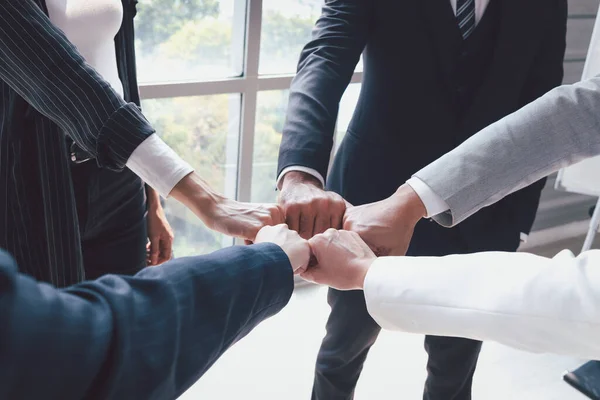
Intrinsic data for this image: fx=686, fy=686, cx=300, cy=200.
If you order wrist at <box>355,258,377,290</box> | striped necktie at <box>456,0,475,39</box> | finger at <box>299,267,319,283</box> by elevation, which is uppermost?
striped necktie at <box>456,0,475,39</box>

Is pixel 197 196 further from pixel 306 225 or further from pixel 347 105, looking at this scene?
pixel 347 105

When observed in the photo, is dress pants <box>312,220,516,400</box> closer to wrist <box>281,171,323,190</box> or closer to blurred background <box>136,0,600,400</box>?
wrist <box>281,171,323,190</box>

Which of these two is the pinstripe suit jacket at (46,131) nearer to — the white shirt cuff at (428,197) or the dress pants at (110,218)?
the dress pants at (110,218)

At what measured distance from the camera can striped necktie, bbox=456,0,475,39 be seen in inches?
61.4

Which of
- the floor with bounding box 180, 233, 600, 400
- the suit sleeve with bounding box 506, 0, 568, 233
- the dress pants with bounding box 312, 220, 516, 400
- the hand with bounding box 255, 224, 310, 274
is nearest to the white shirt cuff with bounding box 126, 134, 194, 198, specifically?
the hand with bounding box 255, 224, 310, 274

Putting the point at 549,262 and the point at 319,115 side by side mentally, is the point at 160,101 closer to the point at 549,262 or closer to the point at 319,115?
the point at 319,115

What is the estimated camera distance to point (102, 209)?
5.22 ft

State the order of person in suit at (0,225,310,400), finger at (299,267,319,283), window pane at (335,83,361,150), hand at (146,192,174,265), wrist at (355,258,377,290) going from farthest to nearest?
window pane at (335,83,361,150)
hand at (146,192,174,265)
finger at (299,267,319,283)
wrist at (355,258,377,290)
person in suit at (0,225,310,400)

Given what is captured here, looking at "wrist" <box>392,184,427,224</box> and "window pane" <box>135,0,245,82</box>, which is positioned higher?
"window pane" <box>135,0,245,82</box>

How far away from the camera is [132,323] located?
0.78 metres

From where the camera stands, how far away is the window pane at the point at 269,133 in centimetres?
307

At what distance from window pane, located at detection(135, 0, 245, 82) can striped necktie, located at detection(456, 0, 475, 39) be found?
1412mm

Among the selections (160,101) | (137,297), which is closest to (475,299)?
(137,297)

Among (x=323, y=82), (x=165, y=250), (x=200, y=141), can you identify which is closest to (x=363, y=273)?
(x=323, y=82)
